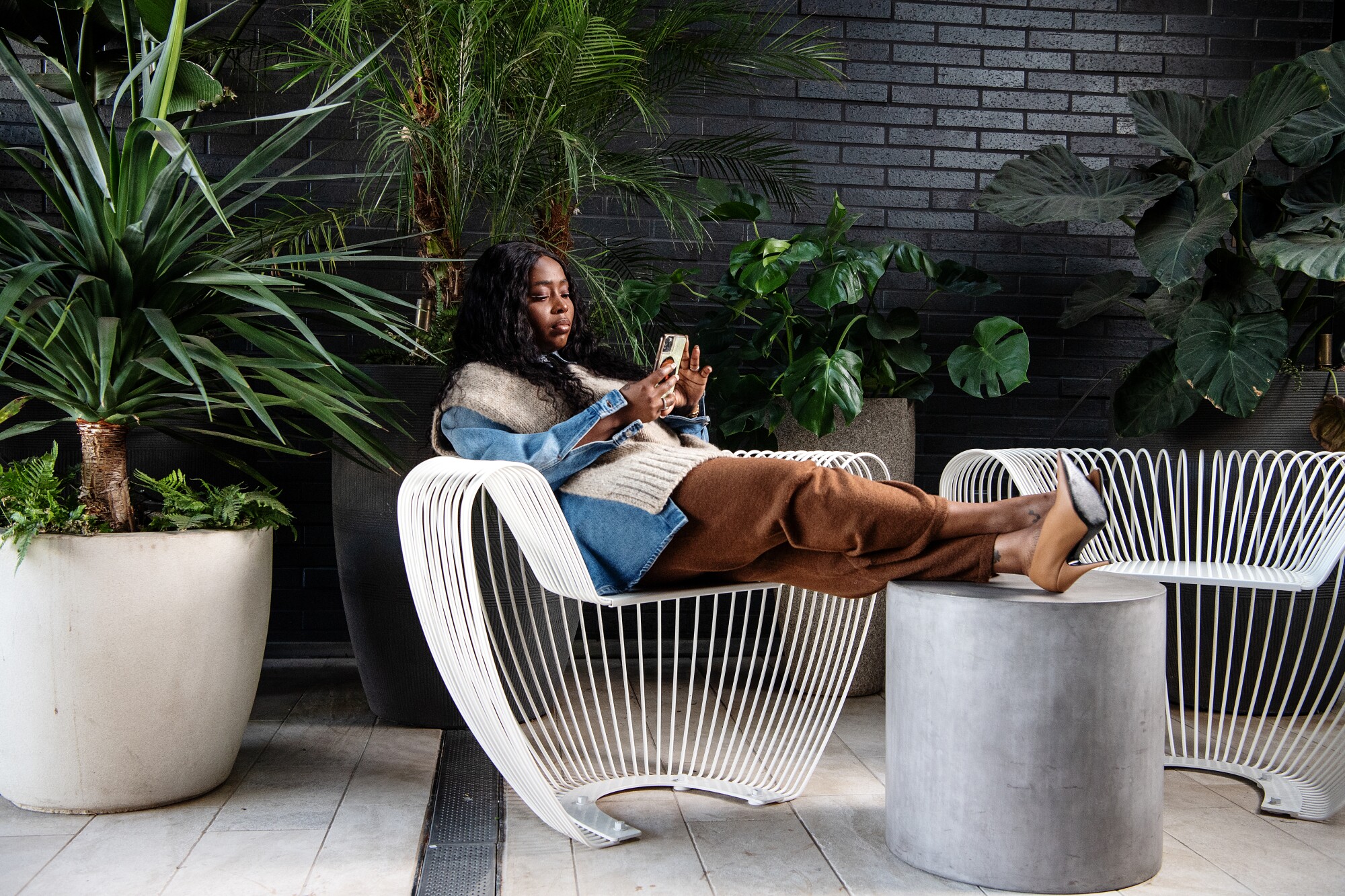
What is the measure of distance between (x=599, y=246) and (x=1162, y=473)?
5.81ft

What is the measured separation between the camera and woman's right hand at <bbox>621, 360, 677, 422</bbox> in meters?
2.11

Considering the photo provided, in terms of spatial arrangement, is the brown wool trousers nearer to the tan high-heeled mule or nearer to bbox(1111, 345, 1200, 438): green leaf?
the tan high-heeled mule

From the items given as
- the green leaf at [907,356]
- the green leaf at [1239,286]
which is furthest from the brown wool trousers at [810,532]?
the green leaf at [1239,286]

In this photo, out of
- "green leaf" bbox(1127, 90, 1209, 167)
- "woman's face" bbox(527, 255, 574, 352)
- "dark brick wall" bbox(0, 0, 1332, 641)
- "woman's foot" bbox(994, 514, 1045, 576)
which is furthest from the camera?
"dark brick wall" bbox(0, 0, 1332, 641)

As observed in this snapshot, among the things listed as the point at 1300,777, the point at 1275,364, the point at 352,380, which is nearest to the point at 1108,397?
the point at 1275,364

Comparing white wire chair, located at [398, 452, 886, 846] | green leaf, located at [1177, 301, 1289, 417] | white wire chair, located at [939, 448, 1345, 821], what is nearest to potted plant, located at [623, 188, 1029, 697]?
white wire chair, located at [398, 452, 886, 846]

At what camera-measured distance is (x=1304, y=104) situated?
277 cm

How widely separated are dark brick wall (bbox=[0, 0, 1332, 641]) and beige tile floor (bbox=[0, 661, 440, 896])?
5.97 feet

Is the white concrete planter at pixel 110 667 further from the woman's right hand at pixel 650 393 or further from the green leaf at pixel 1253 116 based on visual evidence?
the green leaf at pixel 1253 116

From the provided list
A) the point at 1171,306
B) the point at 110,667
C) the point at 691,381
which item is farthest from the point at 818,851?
the point at 1171,306

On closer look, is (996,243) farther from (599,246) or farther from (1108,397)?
(599,246)

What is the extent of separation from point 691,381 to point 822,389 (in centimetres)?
56

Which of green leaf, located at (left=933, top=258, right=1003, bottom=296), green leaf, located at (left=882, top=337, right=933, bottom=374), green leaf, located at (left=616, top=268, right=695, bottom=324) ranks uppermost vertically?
green leaf, located at (left=933, top=258, right=1003, bottom=296)

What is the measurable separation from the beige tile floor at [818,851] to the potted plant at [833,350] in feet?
3.17
